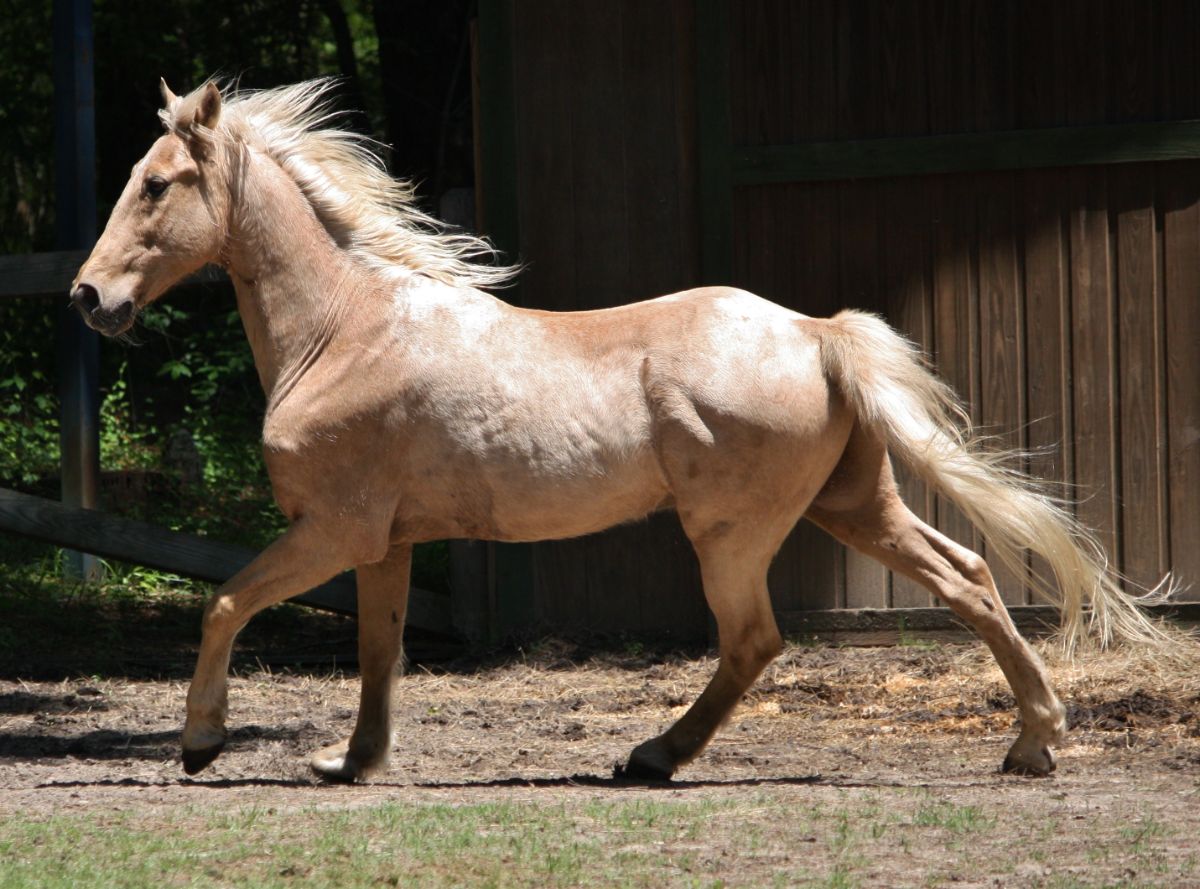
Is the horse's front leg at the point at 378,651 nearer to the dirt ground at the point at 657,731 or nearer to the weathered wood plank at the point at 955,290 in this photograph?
the dirt ground at the point at 657,731

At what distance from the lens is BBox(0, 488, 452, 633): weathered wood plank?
7223 mm

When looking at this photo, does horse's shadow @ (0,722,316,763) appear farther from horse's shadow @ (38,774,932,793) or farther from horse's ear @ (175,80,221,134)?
horse's ear @ (175,80,221,134)

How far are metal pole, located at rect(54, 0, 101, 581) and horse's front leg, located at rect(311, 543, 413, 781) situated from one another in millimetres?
3610

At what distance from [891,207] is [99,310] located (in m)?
3.92

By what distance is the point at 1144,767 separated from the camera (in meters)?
5.21

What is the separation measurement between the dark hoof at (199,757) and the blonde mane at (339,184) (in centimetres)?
174

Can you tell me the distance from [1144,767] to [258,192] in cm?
360

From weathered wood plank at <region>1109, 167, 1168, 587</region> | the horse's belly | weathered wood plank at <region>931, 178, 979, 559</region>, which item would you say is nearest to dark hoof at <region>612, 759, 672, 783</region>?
the horse's belly

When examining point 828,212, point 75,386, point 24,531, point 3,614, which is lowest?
point 3,614

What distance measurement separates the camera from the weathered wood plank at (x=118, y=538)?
23.7 feet

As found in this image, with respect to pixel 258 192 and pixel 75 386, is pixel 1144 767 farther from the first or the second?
pixel 75 386

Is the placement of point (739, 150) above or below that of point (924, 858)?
above

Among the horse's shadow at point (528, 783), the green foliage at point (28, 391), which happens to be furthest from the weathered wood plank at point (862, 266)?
the green foliage at point (28, 391)

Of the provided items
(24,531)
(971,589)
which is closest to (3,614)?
(24,531)
